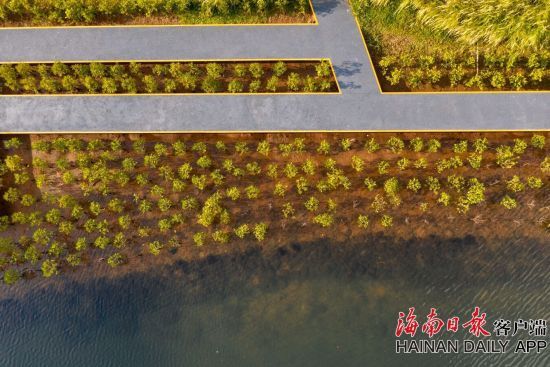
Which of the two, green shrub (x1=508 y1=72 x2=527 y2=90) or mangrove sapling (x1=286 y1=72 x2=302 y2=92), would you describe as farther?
mangrove sapling (x1=286 y1=72 x2=302 y2=92)

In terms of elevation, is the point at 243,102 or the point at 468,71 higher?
the point at 468,71

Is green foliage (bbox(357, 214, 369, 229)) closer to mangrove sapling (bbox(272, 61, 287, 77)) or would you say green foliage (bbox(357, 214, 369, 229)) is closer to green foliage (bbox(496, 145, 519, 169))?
green foliage (bbox(496, 145, 519, 169))

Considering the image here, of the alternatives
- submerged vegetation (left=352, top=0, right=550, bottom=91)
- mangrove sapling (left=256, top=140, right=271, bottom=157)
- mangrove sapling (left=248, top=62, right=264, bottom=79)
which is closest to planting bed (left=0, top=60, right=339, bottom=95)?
mangrove sapling (left=248, top=62, right=264, bottom=79)

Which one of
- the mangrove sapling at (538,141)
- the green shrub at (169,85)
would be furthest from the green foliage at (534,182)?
the green shrub at (169,85)

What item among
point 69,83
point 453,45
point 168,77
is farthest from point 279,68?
point 69,83

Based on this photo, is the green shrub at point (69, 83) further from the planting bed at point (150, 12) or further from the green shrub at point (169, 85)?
the green shrub at point (169, 85)

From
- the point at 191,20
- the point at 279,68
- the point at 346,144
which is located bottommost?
the point at 346,144

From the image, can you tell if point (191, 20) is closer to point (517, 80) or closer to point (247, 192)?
point (247, 192)
